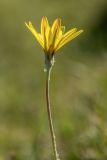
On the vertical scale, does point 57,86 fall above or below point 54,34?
below

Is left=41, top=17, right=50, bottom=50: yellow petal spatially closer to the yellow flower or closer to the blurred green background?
the yellow flower

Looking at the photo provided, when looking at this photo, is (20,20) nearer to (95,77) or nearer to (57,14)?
(57,14)

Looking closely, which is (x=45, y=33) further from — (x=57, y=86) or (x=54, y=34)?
(x=57, y=86)

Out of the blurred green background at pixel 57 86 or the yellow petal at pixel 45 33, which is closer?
the yellow petal at pixel 45 33

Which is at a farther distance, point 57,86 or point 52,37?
point 57,86

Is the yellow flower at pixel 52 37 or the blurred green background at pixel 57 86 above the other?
the yellow flower at pixel 52 37

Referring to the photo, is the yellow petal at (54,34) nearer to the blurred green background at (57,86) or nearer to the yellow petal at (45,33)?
the yellow petal at (45,33)

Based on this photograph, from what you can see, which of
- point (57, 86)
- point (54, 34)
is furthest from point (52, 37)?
point (57, 86)

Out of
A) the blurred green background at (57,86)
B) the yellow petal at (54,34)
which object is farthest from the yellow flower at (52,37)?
the blurred green background at (57,86)
